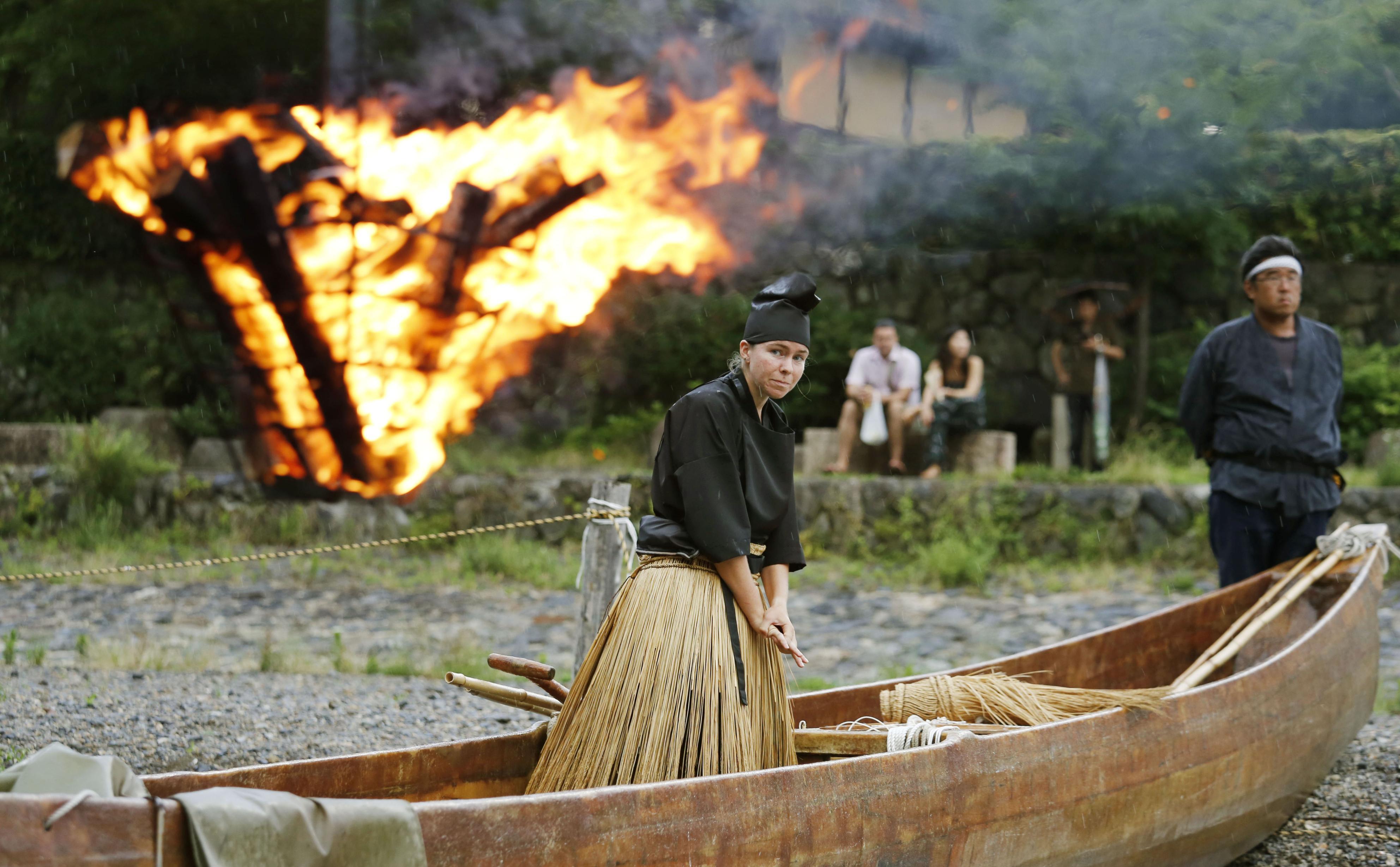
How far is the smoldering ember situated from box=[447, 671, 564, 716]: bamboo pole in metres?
0.05

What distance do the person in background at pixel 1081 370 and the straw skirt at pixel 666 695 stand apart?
862 cm

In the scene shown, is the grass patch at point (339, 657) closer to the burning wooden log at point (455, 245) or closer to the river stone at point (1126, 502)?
the burning wooden log at point (455, 245)

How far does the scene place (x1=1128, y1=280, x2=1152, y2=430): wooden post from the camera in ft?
39.0

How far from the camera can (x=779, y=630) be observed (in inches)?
110

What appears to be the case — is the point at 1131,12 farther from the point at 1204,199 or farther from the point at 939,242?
the point at 939,242

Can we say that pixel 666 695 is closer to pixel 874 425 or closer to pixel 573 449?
pixel 874 425

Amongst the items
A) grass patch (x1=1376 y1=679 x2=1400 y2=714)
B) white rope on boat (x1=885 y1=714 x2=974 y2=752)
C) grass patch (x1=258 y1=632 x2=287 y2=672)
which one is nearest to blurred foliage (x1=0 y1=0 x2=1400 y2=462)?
grass patch (x1=258 y1=632 x2=287 y2=672)

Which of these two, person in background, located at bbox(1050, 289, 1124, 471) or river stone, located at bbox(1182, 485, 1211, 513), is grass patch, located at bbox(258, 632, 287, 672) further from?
person in background, located at bbox(1050, 289, 1124, 471)

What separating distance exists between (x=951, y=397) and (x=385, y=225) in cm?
501

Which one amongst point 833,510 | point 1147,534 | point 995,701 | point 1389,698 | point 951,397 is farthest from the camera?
point 951,397

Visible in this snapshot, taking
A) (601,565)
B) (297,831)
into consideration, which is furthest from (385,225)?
(297,831)

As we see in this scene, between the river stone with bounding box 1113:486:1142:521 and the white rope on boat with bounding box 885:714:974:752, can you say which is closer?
the white rope on boat with bounding box 885:714:974:752

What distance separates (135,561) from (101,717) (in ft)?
Answer: 14.6

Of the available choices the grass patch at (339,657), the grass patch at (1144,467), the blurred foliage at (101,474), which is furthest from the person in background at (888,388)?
the blurred foliage at (101,474)
